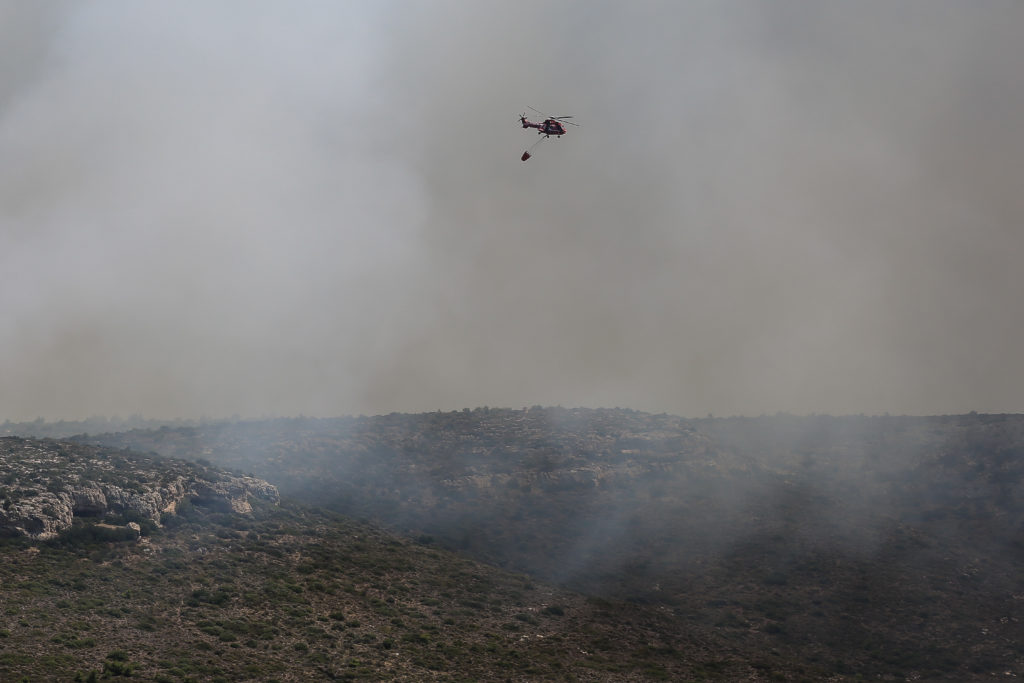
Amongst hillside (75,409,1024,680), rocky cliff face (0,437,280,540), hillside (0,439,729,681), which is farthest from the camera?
hillside (75,409,1024,680)

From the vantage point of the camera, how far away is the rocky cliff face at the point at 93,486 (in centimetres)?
7356

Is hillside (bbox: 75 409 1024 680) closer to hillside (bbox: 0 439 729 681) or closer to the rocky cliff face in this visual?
hillside (bbox: 0 439 729 681)

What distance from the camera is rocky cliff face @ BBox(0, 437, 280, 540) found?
7356 cm

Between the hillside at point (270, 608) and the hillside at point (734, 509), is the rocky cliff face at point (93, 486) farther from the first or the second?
the hillside at point (734, 509)

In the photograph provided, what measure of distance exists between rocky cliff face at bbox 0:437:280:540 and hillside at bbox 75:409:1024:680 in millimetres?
16328

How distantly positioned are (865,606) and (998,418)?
56.8 metres

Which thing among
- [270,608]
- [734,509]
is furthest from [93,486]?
[734,509]

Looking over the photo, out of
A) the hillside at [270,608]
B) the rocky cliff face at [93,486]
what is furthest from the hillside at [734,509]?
the rocky cliff face at [93,486]

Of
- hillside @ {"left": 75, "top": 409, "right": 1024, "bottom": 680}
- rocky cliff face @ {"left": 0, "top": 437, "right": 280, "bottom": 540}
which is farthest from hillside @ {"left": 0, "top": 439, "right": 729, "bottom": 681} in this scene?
hillside @ {"left": 75, "top": 409, "right": 1024, "bottom": 680}

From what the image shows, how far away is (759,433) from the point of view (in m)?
141

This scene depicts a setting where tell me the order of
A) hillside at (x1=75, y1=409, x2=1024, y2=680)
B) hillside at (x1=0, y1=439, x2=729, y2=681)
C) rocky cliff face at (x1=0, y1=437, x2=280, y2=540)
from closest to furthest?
hillside at (x1=0, y1=439, x2=729, y2=681) → rocky cliff face at (x1=0, y1=437, x2=280, y2=540) → hillside at (x1=75, y1=409, x2=1024, y2=680)

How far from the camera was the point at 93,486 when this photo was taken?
260ft

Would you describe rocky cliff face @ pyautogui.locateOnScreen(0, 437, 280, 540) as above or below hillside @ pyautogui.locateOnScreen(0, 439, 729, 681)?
above

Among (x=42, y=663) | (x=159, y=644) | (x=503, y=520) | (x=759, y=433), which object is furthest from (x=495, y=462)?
(x=42, y=663)
